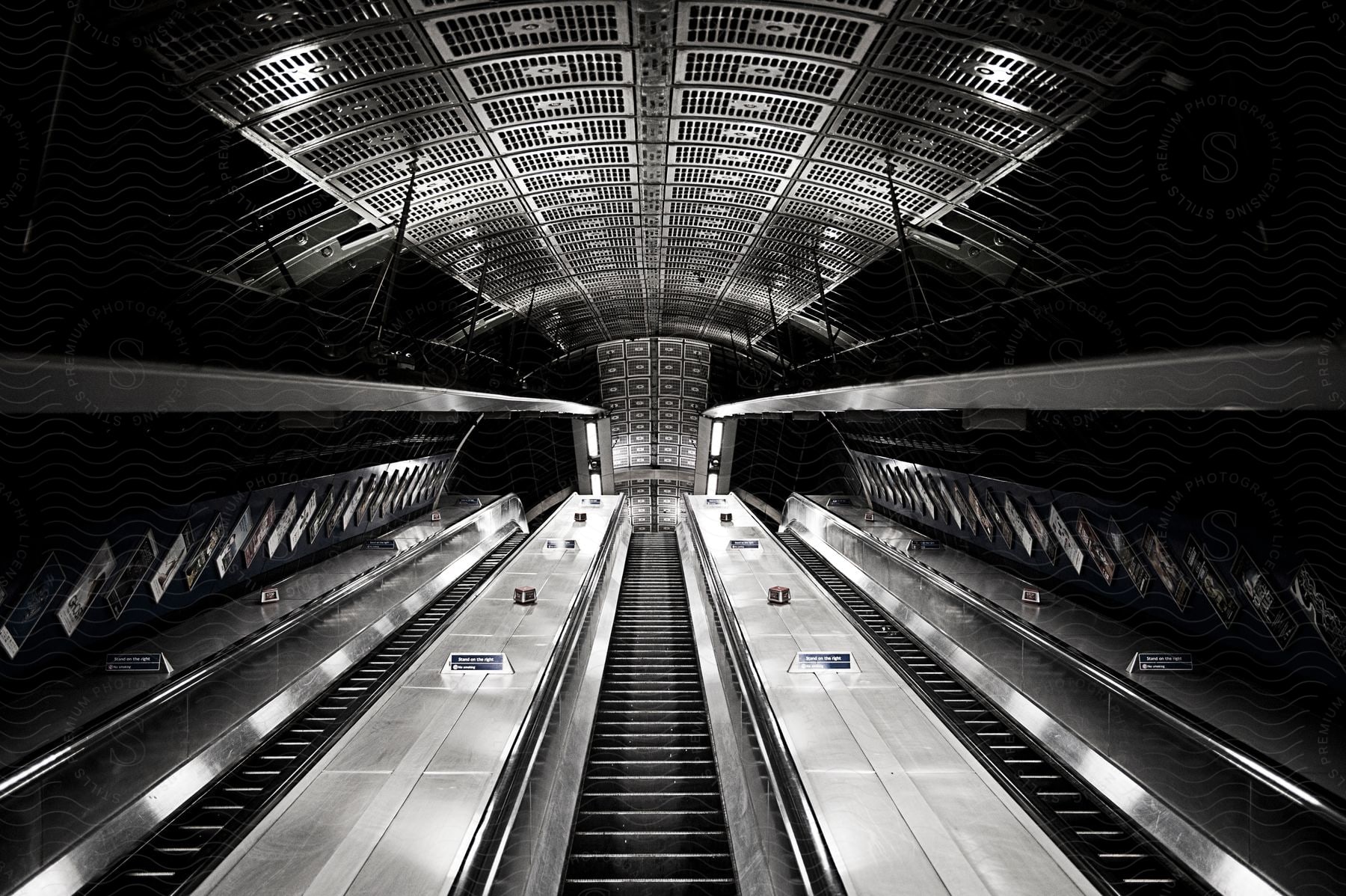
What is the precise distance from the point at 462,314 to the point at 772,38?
288 inches

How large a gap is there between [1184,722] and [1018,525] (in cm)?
620

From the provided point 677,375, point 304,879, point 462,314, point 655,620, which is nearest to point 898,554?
point 655,620

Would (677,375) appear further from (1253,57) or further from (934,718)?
(1253,57)

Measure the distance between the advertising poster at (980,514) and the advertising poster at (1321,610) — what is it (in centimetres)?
584

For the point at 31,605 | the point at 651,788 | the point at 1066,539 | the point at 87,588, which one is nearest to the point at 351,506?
the point at 87,588

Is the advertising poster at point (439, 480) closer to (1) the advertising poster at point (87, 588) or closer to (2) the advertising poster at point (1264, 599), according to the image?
(1) the advertising poster at point (87, 588)

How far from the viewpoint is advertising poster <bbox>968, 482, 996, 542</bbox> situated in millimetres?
11234

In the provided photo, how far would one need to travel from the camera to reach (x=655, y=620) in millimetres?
10070

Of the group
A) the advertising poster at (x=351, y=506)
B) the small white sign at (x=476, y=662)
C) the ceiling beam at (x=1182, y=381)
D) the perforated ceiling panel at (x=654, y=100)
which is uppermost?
the perforated ceiling panel at (x=654, y=100)

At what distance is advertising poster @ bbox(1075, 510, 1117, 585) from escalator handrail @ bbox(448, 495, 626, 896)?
6.45 m

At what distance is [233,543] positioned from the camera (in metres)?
8.84

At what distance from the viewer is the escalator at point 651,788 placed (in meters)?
4.41

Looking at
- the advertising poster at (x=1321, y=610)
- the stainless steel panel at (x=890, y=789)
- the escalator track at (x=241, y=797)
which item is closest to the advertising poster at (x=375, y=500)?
the escalator track at (x=241, y=797)

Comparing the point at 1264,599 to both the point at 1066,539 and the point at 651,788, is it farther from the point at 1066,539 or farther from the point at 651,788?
the point at 651,788
